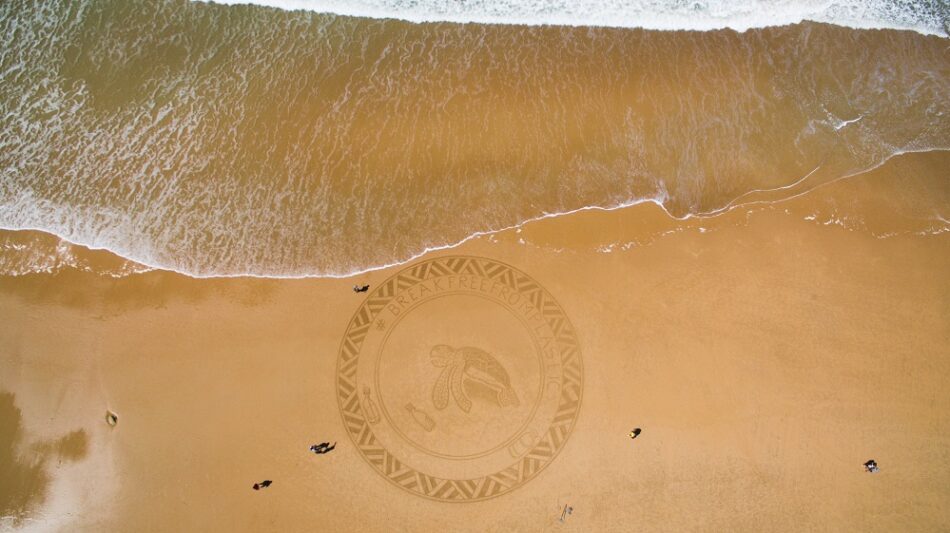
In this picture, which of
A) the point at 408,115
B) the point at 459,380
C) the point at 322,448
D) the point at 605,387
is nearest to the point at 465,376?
the point at 459,380

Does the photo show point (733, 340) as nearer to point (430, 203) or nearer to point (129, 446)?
point (430, 203)

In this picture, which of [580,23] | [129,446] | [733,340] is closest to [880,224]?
[733,340]

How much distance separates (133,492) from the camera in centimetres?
572

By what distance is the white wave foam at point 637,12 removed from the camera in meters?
6.93

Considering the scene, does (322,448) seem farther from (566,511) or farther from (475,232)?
(475,232)

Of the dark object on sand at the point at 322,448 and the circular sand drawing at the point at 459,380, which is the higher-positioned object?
the circular sand drawing at the point at 459,380

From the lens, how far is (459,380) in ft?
19.5

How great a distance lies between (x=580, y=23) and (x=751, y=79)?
2242 mm

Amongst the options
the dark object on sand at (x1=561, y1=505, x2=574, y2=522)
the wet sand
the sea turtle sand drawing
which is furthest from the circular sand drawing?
the dark object on sand at (x1=561, y1=505, x2=574, y2=522)

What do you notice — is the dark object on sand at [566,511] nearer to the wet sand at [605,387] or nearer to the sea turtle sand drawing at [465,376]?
the wet sand at [605,387]

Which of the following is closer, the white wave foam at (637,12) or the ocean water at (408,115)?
the ocean water at (408,115)

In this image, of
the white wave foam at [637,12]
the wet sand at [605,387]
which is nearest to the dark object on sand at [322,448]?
the wet sand at [605,387]

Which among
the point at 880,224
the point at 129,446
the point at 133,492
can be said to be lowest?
the point at 133,492

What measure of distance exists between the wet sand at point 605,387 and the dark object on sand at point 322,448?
62 millimetres
